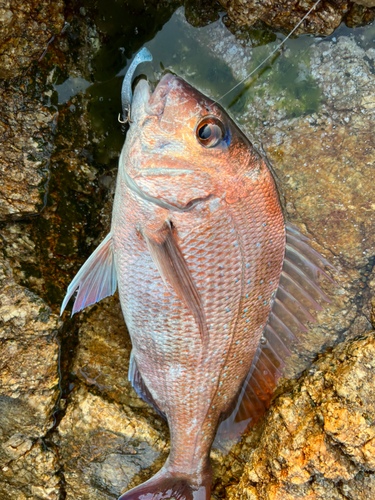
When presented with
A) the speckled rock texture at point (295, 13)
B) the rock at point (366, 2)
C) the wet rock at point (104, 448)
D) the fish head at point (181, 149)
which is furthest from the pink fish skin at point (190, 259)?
the rock at point (366, 2)

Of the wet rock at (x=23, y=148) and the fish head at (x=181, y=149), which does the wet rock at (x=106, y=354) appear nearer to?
the wet rock at (x=23, y=148)

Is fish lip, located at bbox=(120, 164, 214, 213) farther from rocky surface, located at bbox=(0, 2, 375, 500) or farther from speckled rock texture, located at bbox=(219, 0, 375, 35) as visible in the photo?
speckled rock texture, located at bbox=(219, 0, 375, 35)

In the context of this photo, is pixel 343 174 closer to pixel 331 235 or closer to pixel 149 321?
pixel 331 235

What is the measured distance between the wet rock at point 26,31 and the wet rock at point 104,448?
6.64ft

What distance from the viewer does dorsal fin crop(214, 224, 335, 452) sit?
1.92 m

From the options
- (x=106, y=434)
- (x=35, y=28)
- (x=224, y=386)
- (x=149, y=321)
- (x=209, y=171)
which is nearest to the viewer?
(x=209, y=171)

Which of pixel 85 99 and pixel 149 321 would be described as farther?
pixel 85 99

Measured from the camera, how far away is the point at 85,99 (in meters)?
2.06

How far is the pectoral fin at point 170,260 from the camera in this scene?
1.63 m

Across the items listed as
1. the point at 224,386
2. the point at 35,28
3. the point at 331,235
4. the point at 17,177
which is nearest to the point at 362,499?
the point at 224,386

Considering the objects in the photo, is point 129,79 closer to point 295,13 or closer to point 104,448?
point 295,13

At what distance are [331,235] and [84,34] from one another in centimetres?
195

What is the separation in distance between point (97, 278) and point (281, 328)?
1.19 m

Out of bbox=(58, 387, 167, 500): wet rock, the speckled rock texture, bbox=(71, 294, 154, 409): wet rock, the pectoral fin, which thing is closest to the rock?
the speckled rock texture
